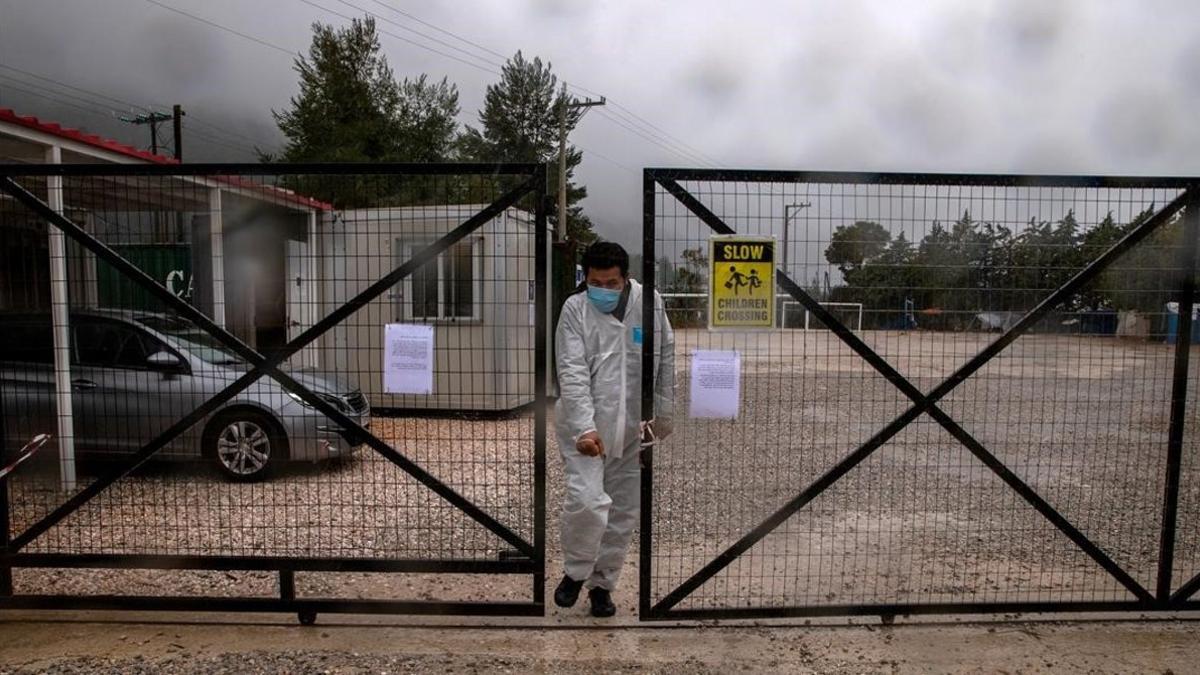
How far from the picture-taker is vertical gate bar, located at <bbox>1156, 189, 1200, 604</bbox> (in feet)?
12.6

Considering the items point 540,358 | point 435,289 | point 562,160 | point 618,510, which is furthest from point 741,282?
point 562,160

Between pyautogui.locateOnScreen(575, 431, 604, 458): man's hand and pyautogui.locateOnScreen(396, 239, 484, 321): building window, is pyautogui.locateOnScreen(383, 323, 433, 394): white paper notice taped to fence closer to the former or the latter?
pyautogui.locateOnScreen(396, 239, 484, 321): building window

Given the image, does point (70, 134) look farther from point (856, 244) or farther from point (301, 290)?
point (856, 244)

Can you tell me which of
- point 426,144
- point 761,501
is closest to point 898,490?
point 761,501

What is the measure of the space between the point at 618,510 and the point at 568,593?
0.53 m

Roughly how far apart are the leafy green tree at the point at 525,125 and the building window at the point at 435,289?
1723 inches

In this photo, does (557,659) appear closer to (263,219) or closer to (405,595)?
(405,595)

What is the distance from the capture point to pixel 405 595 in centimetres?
443

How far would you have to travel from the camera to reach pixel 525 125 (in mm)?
51219

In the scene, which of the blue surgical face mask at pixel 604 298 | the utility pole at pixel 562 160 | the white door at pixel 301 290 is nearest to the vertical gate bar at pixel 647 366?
the blue surgical face mask at pixel 604 298

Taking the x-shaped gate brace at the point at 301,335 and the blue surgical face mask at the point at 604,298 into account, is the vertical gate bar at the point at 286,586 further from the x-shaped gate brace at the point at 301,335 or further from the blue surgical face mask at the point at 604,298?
the blue surgical face mask at the point at 604,298

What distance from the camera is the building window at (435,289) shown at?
4.36m

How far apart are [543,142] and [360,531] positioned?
47.4 m

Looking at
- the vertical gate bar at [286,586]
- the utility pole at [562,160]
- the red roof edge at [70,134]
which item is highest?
the utility pole at [562,160]
